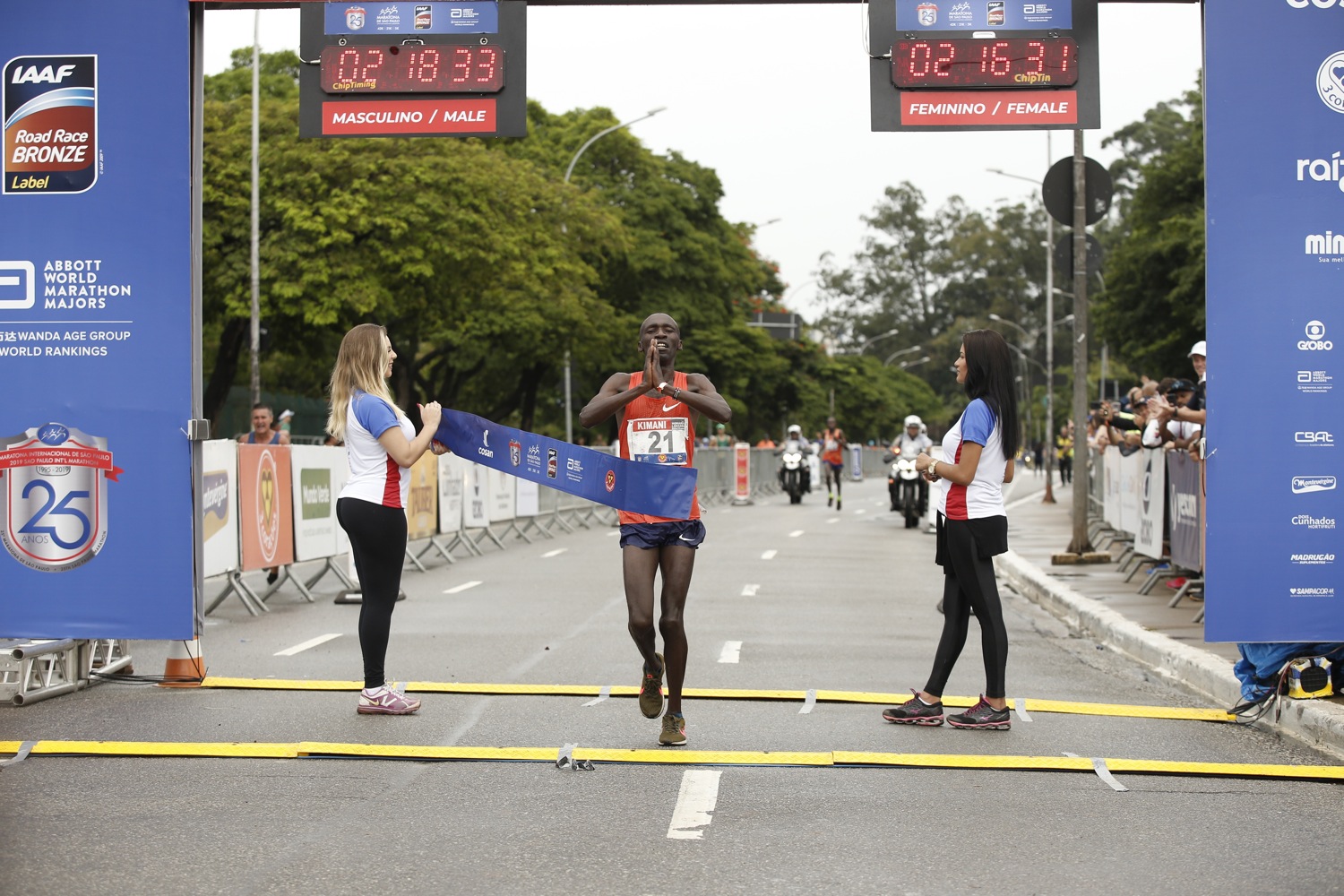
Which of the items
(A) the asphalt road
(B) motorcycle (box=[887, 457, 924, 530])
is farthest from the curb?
(B) motorcycle (box=[887, 457, 924, 530])

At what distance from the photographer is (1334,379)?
8.15 meters

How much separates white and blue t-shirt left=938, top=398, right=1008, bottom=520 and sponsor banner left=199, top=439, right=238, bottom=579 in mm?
6697

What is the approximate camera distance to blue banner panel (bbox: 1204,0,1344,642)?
8148mm

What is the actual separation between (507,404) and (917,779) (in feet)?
157

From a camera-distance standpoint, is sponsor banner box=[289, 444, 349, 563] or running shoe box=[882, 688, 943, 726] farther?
sponsor banner box=[289, 444, 349, 563]

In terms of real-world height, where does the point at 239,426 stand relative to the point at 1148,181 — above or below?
below

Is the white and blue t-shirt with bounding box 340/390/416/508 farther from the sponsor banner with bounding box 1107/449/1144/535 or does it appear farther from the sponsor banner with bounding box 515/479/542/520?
the sponsor banner with bounding box 515/479/542/520

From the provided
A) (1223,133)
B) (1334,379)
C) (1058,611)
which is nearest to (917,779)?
(1334,379)

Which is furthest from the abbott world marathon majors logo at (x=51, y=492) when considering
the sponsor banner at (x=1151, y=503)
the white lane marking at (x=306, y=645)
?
the sponsor banner at (x=1151, y=503)

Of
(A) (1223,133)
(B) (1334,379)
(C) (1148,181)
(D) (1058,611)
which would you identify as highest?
(C) (1148,181)

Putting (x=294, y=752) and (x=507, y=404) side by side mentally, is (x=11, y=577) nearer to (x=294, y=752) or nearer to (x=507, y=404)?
(x=294, y=752)

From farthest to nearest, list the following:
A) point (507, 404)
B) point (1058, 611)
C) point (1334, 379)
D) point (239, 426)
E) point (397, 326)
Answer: point (507, 404) < point (239, 426) < point (397, 326) < point (1058, 611) < point (1334, 379)

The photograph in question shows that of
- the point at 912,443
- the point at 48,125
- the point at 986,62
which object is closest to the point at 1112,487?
the point at 912,443

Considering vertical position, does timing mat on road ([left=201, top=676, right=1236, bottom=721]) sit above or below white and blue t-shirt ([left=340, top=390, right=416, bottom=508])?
below
